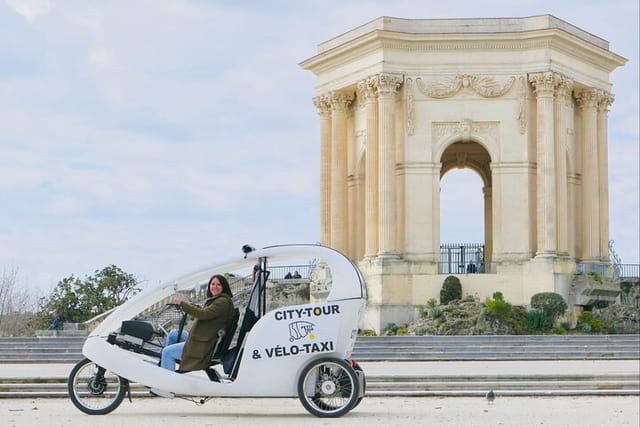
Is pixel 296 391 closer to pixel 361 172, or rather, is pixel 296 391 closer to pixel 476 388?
pixel 476 388

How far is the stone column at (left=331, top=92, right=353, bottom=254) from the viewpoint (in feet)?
163

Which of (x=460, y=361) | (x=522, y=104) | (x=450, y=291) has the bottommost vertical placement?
(x=460, y=361)

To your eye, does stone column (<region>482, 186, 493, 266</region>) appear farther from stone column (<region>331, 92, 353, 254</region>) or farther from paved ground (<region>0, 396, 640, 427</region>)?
paved ground (<region>0, 396, 640, 427</region>)

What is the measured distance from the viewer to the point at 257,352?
15383 millimetres

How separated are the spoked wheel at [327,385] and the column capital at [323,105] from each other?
35185 millimetres

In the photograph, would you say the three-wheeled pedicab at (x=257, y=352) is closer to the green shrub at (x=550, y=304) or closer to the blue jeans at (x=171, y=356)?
the blue jeans at (x=171, y=356)

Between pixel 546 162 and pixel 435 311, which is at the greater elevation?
pixel 546 162

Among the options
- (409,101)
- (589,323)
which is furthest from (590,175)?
(409,101)

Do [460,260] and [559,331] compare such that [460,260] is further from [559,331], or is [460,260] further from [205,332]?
[205,332]

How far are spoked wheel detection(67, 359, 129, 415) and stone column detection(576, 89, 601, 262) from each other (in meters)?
35.7

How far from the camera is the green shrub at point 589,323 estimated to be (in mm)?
43875

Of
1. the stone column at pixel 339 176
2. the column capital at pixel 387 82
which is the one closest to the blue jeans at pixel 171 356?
the column capital at pixel 387 82

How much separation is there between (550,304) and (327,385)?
96.1 ft

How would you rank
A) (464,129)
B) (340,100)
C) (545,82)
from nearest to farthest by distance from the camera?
1. (545,82)
2. (464,129)
3. (340,100)
